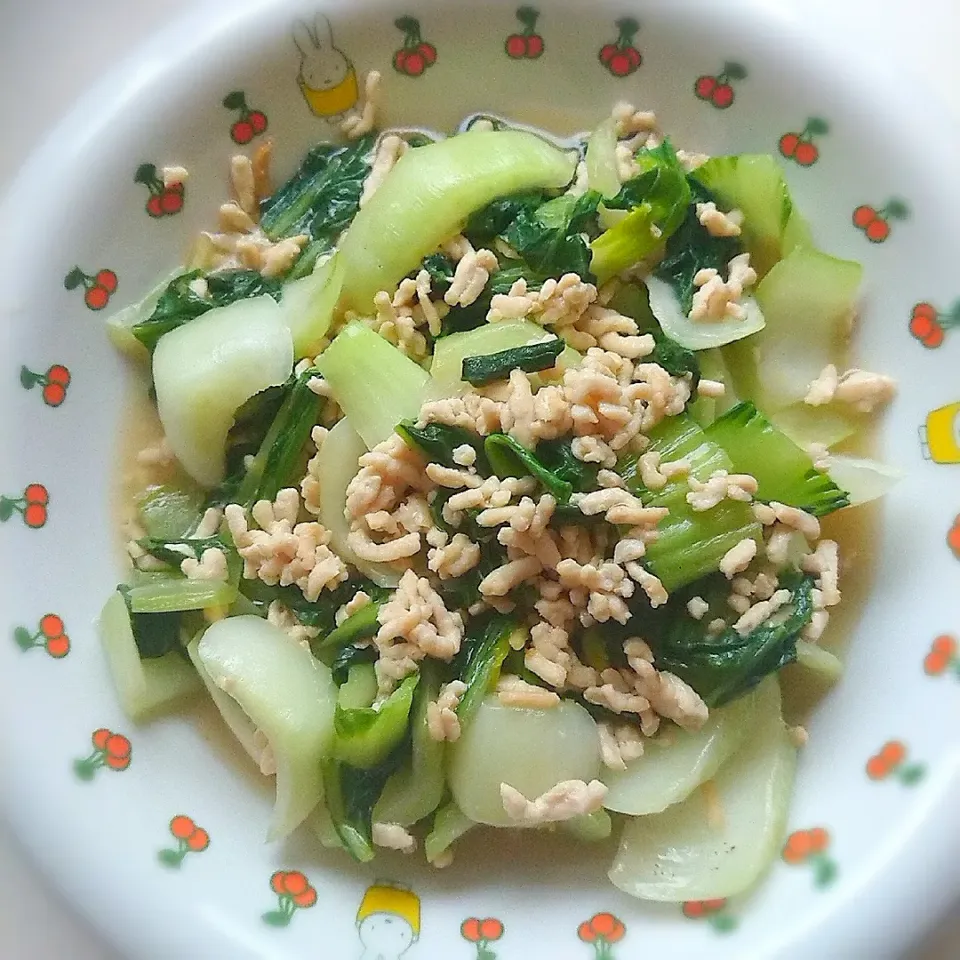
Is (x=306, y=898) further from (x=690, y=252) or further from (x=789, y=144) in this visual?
(x=789, y=144)

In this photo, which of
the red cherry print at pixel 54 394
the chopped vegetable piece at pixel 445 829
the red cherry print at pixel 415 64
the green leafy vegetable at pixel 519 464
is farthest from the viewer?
the red cherry print at pixel 415 64

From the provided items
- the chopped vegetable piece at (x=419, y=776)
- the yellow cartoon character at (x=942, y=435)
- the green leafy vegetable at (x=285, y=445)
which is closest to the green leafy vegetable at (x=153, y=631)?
the green leafy vegetable at (x=285, y=445)

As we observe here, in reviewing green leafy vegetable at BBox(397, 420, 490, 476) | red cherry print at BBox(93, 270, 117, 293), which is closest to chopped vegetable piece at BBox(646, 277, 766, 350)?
green leafy vegetable at BBox(397, 420, 490, 476)

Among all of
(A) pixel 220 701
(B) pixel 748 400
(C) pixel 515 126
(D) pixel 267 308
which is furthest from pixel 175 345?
(B) pixel 748 400

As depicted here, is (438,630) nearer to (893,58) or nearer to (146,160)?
(146,160)

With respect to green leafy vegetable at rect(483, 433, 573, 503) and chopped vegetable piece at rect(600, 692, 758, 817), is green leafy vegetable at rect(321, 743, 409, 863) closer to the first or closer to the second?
chopped vegetable piece at rect(600, 692, 758, 817)

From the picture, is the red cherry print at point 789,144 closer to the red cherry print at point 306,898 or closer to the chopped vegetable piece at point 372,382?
the chopped vegetable piece at point 372,382

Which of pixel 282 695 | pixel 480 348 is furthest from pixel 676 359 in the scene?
pixel 282 695
